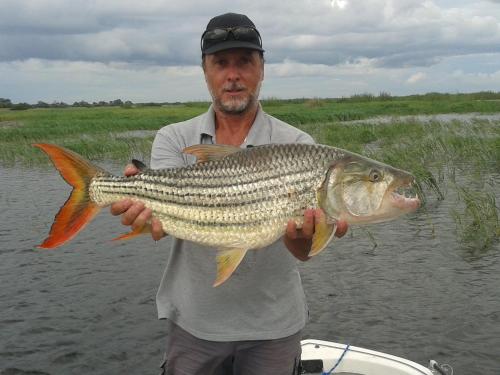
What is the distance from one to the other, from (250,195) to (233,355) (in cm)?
112

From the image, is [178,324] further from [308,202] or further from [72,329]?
[72,329]

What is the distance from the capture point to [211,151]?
3.62 metres

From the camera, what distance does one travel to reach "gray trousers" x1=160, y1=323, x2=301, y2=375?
3.70 m

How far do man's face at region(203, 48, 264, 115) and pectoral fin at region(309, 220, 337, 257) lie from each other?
3.26 ft

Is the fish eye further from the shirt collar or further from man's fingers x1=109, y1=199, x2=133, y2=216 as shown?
man's fingers x1=109, y1=199, x2=133, y2=216

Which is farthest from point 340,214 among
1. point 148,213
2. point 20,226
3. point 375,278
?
point 20,226

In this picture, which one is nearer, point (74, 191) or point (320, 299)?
point (74, 191)

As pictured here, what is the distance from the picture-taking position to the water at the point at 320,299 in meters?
8.08

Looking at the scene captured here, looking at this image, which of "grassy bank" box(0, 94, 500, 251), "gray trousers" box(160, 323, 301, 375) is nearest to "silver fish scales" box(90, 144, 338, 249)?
"gray trousers" box(160, 323, 301, 375)

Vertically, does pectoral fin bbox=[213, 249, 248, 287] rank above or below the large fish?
below

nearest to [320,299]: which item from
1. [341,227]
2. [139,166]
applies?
[341,227]

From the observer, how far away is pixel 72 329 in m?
9.02

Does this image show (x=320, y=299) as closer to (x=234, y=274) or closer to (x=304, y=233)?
(x=234, y=274)

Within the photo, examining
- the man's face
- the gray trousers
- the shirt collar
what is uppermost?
the man's face
